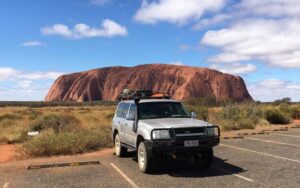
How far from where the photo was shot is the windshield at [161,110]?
12.5 metres

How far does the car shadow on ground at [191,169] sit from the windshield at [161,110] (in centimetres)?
136

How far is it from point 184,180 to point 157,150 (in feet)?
3.42

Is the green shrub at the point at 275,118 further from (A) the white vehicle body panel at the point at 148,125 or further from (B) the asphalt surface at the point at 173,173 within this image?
(A) the white vehicle body panel at the point at 148,125

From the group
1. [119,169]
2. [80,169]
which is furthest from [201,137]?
[80,169]

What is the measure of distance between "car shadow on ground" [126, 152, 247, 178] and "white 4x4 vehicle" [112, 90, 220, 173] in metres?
0.30

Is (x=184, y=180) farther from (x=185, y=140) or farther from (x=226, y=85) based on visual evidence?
(x=226, y=85)

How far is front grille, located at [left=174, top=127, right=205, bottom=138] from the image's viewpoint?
11.0 meters

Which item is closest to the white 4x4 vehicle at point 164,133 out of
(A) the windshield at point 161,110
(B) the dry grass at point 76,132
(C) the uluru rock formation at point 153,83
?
(A) the windshield at point 161,110

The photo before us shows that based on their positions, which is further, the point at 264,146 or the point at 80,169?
the point at 264,146

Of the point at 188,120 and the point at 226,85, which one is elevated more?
the point at 226,85

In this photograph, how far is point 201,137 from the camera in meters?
11.1

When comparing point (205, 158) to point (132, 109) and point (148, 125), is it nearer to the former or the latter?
point (148, 125)

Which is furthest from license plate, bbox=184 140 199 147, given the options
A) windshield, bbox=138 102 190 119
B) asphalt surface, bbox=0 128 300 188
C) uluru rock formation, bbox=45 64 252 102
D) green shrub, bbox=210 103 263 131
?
uluru rock formation, bbox=45 64 252 102

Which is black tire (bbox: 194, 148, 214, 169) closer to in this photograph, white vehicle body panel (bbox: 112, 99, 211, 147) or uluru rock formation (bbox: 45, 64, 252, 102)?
white vehicle body panel (bbox: 112, 99, 211, 147)
